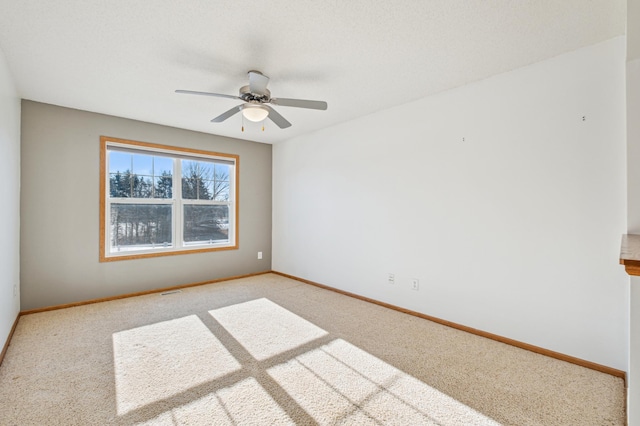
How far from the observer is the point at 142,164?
13.7 feet

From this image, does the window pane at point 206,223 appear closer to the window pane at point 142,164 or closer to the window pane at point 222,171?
the window pane at point 222,171

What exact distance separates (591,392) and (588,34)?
2357 mm

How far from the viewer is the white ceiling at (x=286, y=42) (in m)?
1.85

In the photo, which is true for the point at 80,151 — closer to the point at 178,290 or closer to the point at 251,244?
the point at 178,290

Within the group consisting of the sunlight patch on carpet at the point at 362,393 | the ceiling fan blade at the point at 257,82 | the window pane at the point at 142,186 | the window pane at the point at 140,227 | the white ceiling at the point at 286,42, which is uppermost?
the white ceiling at the point at 286,42

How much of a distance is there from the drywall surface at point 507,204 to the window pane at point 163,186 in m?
2.52

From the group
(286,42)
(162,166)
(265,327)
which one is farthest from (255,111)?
(162,166)

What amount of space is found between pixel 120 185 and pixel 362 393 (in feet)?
12.6

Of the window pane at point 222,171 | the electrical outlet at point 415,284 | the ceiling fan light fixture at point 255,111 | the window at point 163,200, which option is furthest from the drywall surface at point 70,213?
the electrical outlet at point 415,284

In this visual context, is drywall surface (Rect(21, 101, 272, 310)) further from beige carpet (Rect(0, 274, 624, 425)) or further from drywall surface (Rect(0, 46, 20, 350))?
beige carpet (Rect(0, 274, 624, 425))

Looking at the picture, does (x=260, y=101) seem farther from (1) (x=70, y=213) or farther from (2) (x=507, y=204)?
(1) (x=70, y=213)

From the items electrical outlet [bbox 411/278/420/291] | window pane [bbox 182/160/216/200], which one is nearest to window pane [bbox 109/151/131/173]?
window pane [bbox 182/160/216/200]

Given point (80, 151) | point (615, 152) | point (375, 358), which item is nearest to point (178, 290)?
point (80, 151)

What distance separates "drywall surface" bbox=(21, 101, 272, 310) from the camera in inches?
131
